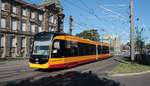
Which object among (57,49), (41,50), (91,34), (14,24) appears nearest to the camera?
(41,50)

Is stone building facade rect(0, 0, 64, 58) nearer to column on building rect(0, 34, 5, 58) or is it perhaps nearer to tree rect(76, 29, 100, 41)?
column on building rect(0, 34, 5, 58)

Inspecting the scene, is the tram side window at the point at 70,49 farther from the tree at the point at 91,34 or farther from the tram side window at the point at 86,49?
the tree at the point at 91,34

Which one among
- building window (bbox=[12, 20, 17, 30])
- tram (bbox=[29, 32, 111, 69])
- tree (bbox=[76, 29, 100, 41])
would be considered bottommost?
tram (bbox=[29, 32, 111, 69])

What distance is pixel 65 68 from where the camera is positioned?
23.5m

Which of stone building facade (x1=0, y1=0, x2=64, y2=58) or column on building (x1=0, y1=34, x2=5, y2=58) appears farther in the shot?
stone building facade (x1=0, y1=0, x2=64, y2=58)

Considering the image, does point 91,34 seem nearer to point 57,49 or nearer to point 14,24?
point 14,24

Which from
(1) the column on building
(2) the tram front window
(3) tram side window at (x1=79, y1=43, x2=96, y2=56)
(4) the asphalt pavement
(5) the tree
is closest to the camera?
(4) the asphalt pavement

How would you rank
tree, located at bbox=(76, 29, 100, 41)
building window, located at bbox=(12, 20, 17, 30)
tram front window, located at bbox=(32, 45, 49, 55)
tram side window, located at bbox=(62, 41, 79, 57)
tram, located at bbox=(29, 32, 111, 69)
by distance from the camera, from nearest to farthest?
1. tram, located at bbox=(29, 32, 111, 69)
2. tram front window, located at bbox=(32, 45, 49, 55)
3. tram side window, located at bbox=(62, 41, 79, 57)
4. building window, located at bbox=(12, 20, 17, 30)
5. tree, located at bbox=(76, 29, 100, 41)

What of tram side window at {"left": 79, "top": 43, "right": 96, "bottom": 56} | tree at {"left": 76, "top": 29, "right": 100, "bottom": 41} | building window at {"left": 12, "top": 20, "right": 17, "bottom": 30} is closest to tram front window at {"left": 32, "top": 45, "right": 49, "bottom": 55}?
tram side window at {"left": 79, "top": 43, "right": 96, "bottom": 56}

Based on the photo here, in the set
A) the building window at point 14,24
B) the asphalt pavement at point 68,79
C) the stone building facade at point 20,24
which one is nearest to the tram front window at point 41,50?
the asphalt pavement at point 68,79

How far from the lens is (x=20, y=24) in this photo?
56750mm

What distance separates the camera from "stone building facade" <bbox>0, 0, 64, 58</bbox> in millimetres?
51344

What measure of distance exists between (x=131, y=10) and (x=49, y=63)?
40.9 feet

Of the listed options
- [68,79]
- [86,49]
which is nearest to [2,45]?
[86,49]
